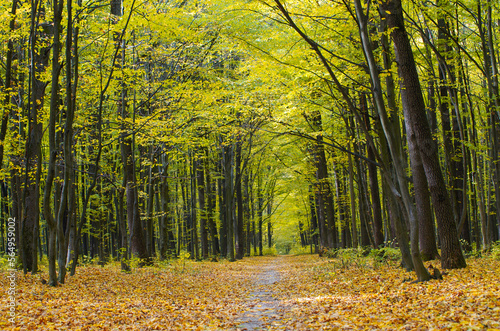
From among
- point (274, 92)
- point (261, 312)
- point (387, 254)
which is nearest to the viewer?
point (261, 312)

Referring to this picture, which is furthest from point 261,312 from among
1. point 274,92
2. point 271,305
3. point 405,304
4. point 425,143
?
point 274,92

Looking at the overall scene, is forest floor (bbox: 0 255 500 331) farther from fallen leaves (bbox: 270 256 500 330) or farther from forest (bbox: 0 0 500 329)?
forest (bbox: 0 0 500 329)

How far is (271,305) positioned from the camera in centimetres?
674

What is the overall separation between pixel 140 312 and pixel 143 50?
9.69 meters

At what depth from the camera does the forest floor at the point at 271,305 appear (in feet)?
14.0

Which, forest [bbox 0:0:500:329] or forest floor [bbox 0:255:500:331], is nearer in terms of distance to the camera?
forest floor [bbox 0:255:500:331]

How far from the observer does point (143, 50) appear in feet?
40.8

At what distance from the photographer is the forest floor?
4281 mm

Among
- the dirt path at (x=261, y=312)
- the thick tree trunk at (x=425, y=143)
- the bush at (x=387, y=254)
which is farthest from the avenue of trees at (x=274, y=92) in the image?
the dirt path at (x=261, y=312)

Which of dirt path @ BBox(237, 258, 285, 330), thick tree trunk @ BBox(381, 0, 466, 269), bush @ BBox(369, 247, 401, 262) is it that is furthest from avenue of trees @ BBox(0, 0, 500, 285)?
dirt path @ BBox(237, 258, 285, 330)

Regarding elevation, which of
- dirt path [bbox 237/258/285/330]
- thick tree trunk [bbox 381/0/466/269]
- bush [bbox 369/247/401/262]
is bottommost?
dirt path [bbox 237/258/285/330]

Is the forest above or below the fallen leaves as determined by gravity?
above

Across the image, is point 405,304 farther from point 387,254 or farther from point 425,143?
point 387,254

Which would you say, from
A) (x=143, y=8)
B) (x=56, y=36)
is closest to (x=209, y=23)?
(x=143, y=8)
